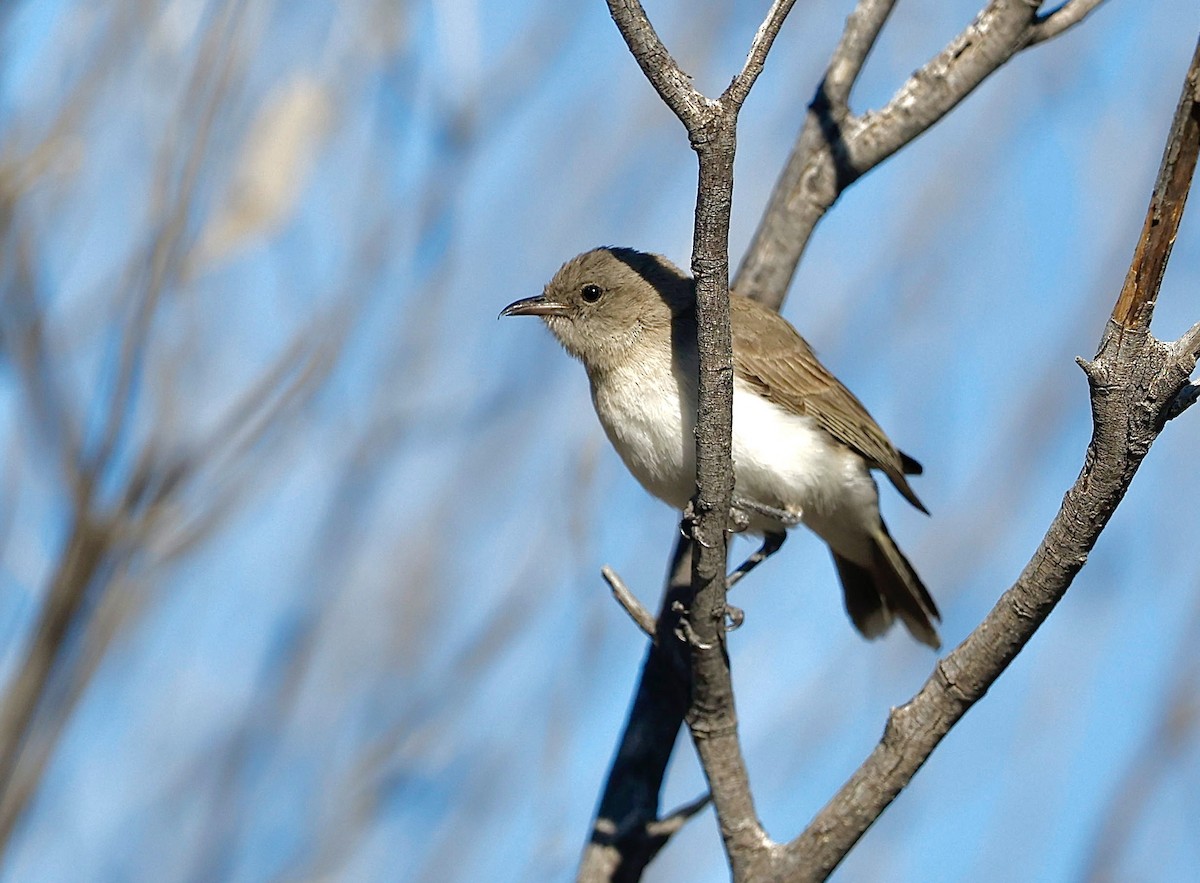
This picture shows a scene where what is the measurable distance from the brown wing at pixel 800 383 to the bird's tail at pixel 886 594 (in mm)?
308

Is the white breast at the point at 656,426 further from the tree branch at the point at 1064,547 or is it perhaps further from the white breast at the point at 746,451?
the tree branch at the point at 1064,547

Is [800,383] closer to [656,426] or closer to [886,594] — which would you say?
[656,426]

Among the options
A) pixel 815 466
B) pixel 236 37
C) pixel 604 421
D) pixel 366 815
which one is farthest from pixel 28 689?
pixel 815 466

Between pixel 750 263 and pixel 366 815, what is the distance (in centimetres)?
240

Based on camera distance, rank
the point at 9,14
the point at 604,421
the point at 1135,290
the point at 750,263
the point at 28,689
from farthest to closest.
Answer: the point at 750,263 → the point at 604,421 → the point at 9,14 → the point at 28,689 → the point at 1135,290

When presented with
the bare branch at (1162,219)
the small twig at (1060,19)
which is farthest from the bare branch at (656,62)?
the small twig at (1060,19)

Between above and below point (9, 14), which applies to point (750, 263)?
below

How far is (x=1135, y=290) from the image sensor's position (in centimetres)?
267

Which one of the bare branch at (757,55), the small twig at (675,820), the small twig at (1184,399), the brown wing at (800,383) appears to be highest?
the bare branch at (757,55)

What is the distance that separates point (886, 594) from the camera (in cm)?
545

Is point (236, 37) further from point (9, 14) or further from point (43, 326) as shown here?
point (43, 326)

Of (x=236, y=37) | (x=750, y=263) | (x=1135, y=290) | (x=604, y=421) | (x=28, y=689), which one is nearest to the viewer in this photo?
(x=1135, y=290)

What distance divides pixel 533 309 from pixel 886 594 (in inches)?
70.5

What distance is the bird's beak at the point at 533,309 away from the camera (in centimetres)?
517
